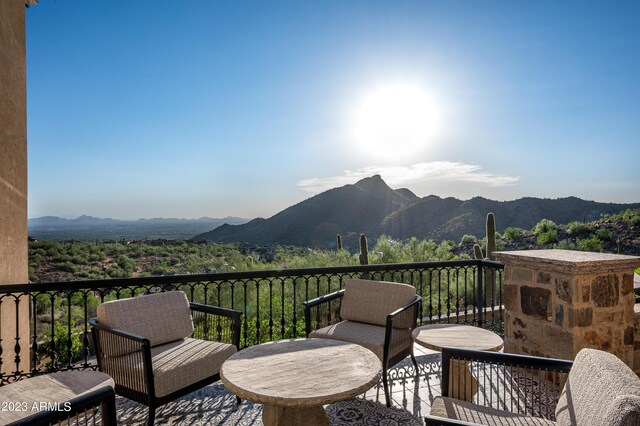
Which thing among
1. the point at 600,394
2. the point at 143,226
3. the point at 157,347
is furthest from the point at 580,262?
the point at 143,226

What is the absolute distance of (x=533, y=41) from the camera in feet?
17.3

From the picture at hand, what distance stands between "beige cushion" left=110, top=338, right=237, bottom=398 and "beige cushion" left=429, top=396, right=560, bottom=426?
156 cm

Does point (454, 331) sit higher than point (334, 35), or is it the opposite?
point (334, 35)

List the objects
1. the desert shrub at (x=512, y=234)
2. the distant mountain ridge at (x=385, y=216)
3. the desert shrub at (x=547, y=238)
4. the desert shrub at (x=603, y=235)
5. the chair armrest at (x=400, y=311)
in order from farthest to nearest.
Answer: the distant mountain ridge at (x=385, y=216)
the desert shrub at (x=512, y=234)
the desert shrub at (x=547, y=238)
the desert shrub at (x=603, y=235)
the chair armrest at (x=400, y=311)

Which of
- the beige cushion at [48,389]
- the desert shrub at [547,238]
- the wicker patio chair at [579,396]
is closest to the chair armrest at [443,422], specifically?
the wicker patio chair at [579,396]

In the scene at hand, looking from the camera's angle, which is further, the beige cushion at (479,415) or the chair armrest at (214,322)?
the chair armrest at (214,322)

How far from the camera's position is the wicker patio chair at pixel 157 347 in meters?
2.24

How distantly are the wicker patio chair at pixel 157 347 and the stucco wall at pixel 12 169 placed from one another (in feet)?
4.57

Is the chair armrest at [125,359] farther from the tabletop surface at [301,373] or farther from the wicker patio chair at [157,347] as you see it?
the tabletop surface at [301,373]

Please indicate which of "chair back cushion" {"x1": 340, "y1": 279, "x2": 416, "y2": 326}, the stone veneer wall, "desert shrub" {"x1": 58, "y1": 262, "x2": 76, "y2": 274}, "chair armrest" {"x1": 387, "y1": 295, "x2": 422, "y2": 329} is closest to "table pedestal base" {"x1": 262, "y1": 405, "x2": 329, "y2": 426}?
"chair armrest" {"x1": 387, "y1": 295, "x2": 422, "y2": 329}

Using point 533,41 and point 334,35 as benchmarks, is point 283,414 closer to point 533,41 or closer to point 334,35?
point 334,35

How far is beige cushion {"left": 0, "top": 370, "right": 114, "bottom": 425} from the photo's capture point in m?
1.76

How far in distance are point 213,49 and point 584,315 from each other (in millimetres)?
5949

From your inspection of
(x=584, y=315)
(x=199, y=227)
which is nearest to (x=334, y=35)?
(x=584, y=315)
